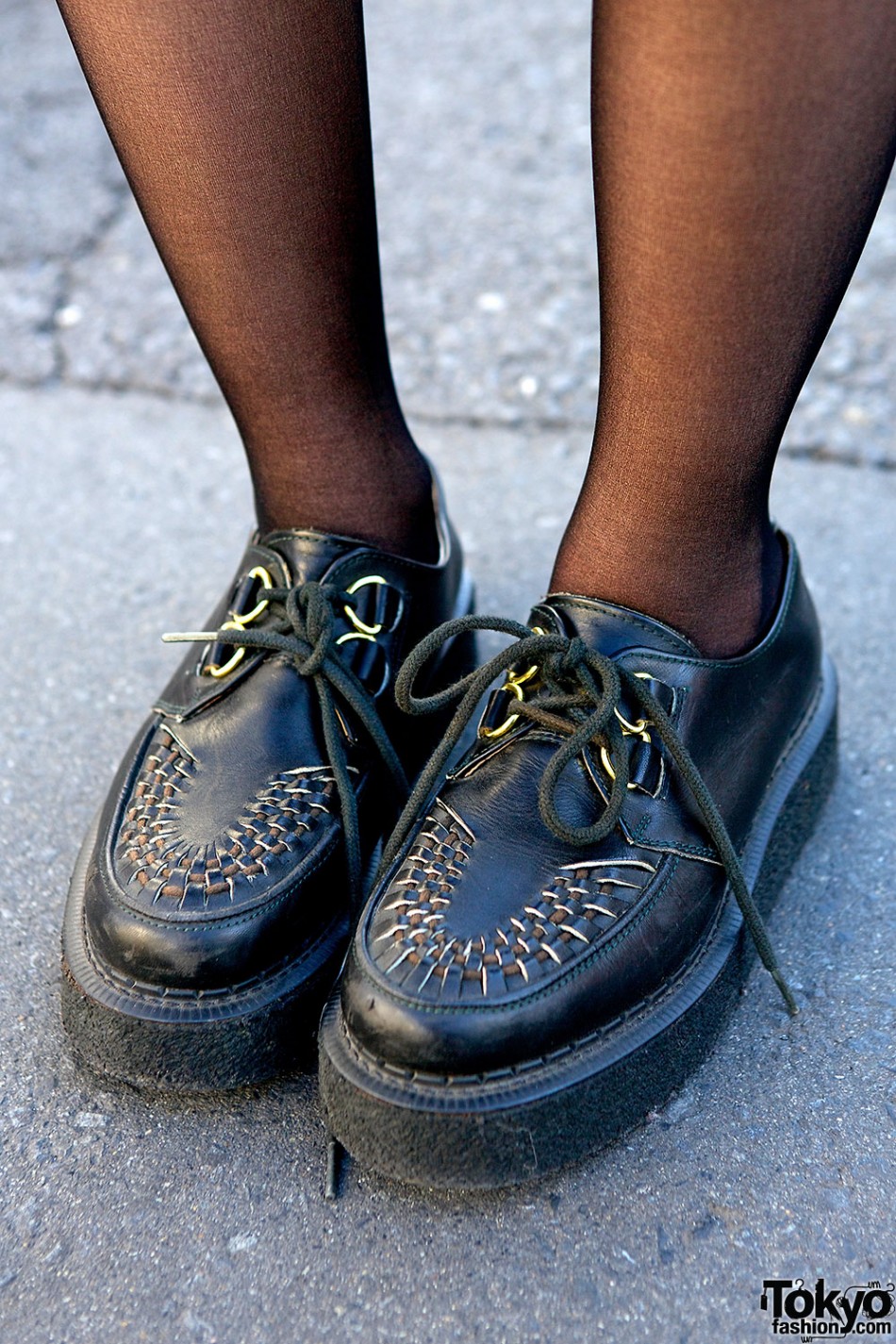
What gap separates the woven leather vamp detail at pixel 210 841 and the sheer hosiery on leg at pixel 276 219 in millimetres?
300

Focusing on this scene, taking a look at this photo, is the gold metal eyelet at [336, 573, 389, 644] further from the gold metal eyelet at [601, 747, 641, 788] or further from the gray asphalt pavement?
the gray asphalt pavement

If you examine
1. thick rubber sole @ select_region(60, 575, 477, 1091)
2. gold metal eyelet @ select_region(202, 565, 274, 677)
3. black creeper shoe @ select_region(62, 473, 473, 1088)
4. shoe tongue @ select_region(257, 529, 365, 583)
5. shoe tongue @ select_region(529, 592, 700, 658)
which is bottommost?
thick rubber sole @ select_region(60, 575, 477, 1091)

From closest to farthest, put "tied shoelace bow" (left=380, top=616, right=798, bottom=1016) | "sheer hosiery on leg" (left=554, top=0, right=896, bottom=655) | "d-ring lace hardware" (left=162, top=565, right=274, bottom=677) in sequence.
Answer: "sheer hosiery on leg" (left=554, top=0, right=896, bottom=655) < "tied shoelace bow" (left=380, top=616, right=798, bottom=1016) < "d-ring lace hardware" (left=162, top=565, right=274, bottom=677)

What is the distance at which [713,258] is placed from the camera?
0.85 metres

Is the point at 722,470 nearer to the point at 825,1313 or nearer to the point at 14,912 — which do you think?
the point at 825,1313

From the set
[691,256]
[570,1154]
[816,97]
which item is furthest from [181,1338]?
[816,97]

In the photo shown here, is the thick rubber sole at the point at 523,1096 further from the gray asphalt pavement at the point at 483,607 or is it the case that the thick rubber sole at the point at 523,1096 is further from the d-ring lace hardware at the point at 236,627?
the d-ring lace hardware at the point at 236,627

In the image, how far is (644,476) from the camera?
0.99m

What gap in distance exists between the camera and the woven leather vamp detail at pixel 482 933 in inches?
33.8

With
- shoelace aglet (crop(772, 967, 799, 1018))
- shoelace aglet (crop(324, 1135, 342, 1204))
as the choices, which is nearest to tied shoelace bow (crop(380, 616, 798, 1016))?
shoelace aglet (crop(772, 967, 799, 1018))

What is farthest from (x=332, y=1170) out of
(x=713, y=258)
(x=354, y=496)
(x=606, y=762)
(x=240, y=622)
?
(x=713, y=258)

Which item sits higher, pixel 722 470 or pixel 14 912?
pixel 722 470

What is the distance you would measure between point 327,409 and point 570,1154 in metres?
0.71

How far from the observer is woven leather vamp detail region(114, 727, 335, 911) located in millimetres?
930
